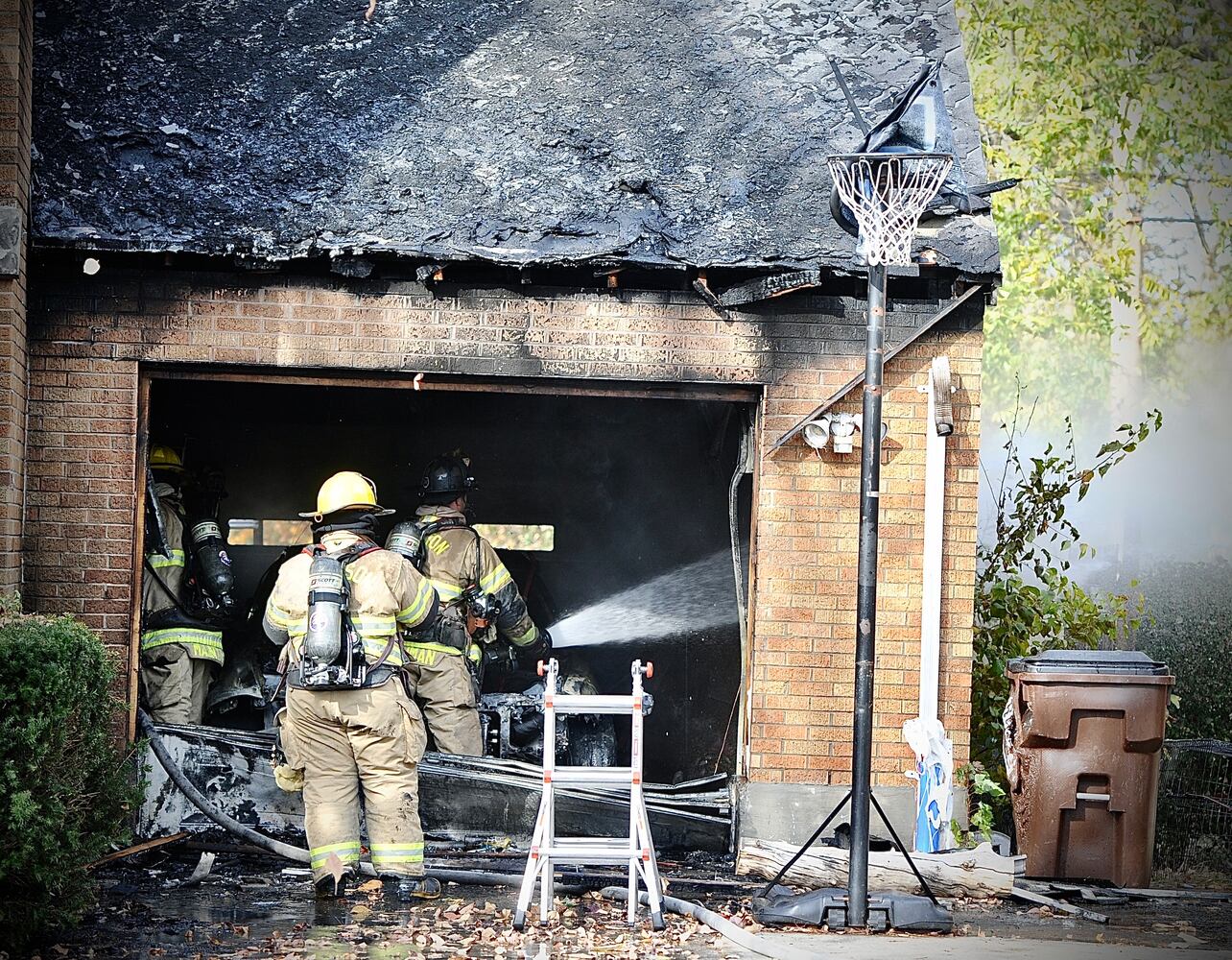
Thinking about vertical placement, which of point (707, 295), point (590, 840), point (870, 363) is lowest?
point (590, 840)

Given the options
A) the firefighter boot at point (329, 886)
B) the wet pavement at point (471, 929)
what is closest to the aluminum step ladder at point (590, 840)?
the wet pavement at point (471, 929)

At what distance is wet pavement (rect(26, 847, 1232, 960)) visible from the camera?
6.16 meters

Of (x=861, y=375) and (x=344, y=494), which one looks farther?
(x=861, y=375)

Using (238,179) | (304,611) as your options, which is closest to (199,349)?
(238,179)

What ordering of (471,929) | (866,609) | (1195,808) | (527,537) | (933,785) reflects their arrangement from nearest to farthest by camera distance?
(866,609) < (471,929) < (933,785) < (1195,808) < (527,537)

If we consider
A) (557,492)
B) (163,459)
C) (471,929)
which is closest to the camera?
(471,929)

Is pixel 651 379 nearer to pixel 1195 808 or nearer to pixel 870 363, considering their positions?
pixel 870 363

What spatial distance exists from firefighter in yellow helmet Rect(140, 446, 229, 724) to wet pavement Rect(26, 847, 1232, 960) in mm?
1595

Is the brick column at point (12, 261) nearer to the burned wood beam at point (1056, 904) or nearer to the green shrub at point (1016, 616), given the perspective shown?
the burned wood beam at point (1056, 904)

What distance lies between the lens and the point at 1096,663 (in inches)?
309

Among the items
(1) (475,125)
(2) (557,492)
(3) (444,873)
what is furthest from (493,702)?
(1) (475,125)

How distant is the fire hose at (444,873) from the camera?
620 cm

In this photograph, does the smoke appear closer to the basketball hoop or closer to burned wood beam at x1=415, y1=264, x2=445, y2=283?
burned wood beam at x1=415, y1=264, x2=445, y2=283

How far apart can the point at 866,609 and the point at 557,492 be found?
6.03 m
